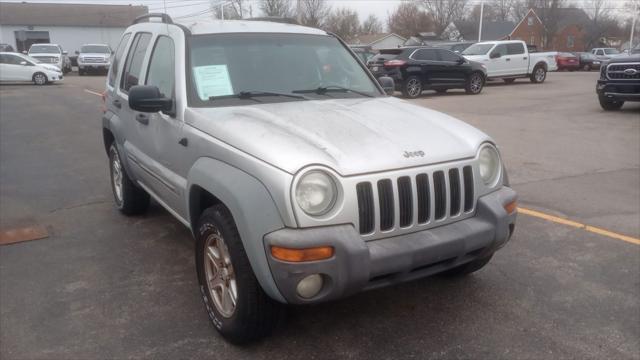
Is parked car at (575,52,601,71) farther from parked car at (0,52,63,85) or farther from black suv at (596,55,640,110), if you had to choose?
parked car at (0,52,63,85)

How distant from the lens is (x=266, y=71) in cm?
399

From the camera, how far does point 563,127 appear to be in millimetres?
11375

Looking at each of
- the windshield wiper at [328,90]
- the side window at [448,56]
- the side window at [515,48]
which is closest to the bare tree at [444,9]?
the side window at [515,48]

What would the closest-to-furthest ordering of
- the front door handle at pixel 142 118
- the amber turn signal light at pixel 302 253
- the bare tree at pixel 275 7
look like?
the amber turn signal light at pixel 302 253, the front door handle at pixel 142 118, the bare tree at pixel 275 7

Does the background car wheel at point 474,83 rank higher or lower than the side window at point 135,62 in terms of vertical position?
lower

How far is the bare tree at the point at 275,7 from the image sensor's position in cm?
5167

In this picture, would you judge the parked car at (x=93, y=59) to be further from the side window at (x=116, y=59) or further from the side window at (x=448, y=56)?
the side window at (x=116, y=59)

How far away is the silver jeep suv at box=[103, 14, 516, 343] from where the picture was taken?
2.68 meters

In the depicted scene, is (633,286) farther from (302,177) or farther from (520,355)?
(302,177)

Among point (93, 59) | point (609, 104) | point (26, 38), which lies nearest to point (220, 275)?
point (609, 104)

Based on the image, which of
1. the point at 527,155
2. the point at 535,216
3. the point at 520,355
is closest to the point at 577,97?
the point at 527,155

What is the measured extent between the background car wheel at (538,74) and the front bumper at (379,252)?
2318 centimetres

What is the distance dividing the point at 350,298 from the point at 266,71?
5.71 feet

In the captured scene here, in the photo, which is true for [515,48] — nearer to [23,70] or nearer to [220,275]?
[23,70]
